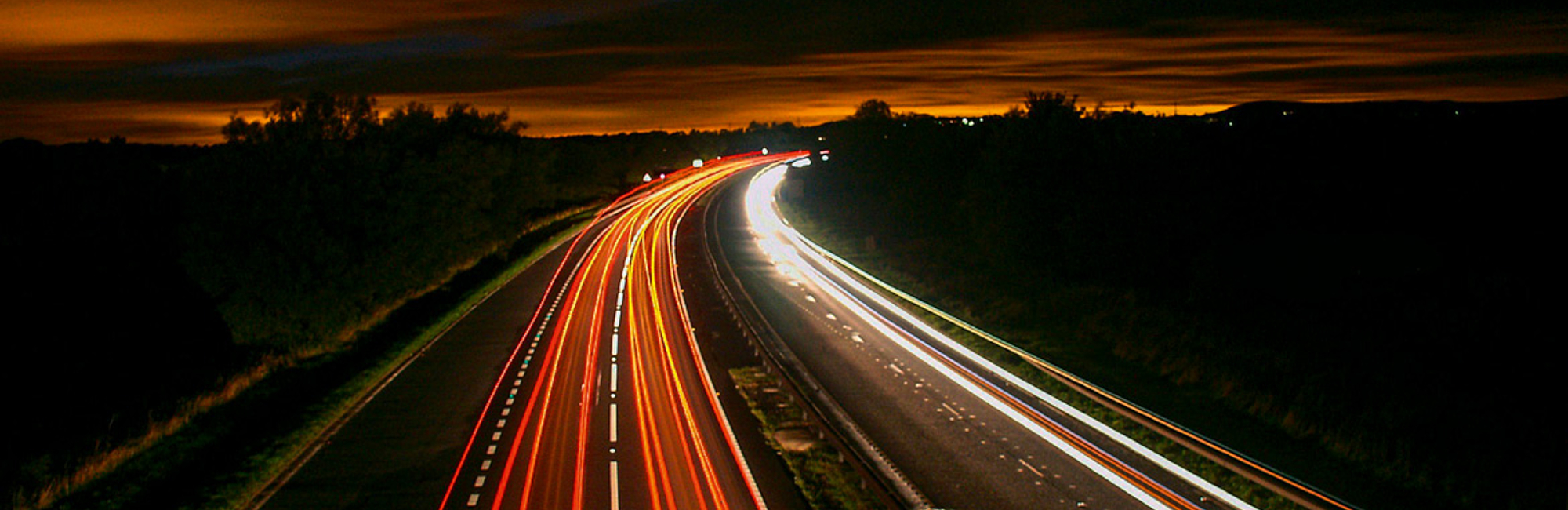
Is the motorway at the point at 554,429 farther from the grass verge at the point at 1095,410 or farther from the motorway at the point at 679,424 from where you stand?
the grass verge at the point at 1095,410

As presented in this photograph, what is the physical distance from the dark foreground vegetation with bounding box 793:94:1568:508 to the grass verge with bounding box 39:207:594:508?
18.8 meters

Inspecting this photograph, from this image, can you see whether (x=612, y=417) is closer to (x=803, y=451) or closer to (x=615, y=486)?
(x=615, y=486)

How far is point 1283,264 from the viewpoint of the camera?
2154 inches

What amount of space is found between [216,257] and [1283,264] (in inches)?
2082

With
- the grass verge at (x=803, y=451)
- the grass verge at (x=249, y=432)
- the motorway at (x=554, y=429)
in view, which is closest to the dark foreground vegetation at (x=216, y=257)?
the grass verge at (x=249, y=432)

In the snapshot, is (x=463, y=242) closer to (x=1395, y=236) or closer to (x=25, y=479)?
(x=25, y=479)

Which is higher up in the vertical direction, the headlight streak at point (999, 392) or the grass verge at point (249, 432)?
the headlight streak at point (999, 392)

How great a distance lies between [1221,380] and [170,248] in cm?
6238

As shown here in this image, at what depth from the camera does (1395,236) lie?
2457 inches

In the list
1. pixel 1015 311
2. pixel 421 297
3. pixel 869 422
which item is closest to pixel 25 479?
pixel 869 422

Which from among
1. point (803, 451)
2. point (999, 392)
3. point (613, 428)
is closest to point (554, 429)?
point (613, 428)

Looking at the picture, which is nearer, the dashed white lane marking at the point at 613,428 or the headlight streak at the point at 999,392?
the headlight streak at the point at 999,392

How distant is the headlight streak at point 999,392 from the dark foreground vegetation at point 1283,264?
2.27m

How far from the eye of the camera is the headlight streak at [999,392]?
17.2 meters
